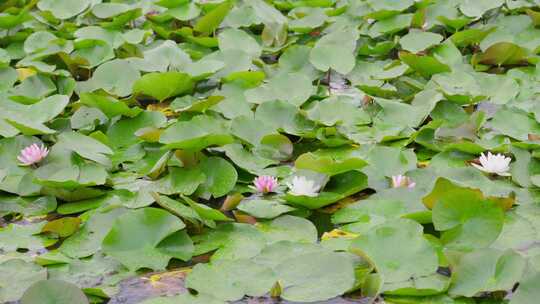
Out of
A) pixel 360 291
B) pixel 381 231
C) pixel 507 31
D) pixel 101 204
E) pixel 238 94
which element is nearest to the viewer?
pixel 360 291

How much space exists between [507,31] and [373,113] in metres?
0.90

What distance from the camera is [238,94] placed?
286cm

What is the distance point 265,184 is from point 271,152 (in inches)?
10.5

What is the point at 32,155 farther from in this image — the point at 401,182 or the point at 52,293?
the point at 401,182

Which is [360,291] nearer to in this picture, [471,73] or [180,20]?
[471,73]

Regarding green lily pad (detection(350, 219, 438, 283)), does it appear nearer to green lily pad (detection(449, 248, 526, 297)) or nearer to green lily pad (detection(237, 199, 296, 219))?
green lily pad (detection(449, 248, 526, 297))

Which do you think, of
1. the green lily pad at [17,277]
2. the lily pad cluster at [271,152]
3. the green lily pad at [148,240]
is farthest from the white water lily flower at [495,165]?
the green lily pad at [17,277]

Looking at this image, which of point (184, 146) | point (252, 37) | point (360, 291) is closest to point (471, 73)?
point (252, 37)

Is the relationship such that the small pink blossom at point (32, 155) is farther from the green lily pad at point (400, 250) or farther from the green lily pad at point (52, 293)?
the green lily pad at point (400, 250)

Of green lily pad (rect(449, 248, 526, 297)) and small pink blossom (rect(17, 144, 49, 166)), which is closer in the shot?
green lily pad (rect(449, 248, 526, 297))

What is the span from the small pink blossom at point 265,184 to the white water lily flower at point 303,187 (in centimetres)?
8

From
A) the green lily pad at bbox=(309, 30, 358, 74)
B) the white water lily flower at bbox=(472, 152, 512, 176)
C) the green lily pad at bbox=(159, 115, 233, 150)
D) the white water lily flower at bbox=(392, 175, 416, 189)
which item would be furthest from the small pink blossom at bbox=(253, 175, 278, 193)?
the green lily pad at bbox=(309, 30, 358, 74)

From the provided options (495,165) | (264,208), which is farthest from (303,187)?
(495,165)

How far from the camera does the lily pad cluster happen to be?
184cm
